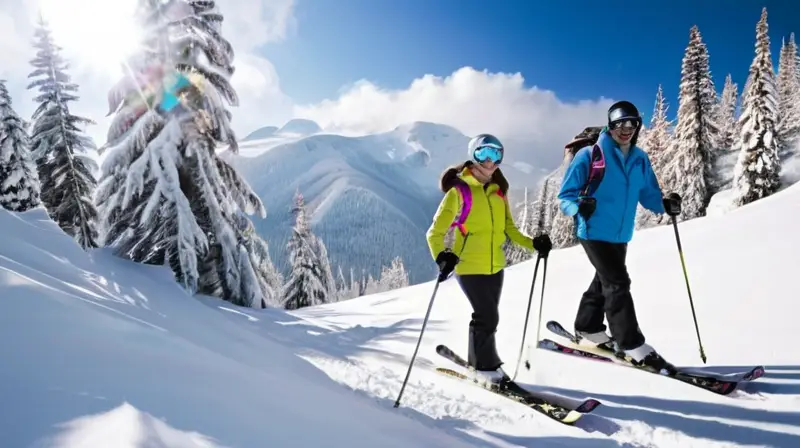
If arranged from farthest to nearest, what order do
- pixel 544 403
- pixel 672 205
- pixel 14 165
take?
1. pixel 14 165
2. pixel 672 205
3. pixel 544 403

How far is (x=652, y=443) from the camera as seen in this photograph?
350 centimetres

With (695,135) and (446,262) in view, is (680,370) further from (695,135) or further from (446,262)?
(695,135)

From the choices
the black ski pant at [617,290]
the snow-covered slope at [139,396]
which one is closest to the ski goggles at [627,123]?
the black ski pant at [617,290]

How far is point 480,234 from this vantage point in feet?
14.5

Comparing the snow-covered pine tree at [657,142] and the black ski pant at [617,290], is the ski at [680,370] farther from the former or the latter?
the snow-covered pine tree at [657,142]

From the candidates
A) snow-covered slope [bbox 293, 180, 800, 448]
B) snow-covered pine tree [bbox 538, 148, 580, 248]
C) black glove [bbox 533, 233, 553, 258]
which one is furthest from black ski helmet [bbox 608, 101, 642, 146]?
snow-covered pine tree [bbox 538, 148, 580, 248]

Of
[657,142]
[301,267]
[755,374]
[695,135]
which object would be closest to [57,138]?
[301,267]

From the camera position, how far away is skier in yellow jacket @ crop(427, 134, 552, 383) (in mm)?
4320

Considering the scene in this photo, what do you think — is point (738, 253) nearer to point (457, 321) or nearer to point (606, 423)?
point (457, 321)

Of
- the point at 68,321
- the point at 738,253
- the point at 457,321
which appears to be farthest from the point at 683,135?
the point at 68,321

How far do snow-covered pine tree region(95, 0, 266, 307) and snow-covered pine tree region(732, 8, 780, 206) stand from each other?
35.6 metres

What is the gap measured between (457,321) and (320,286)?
2310cm

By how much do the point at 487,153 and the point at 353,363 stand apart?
3375 millimetres

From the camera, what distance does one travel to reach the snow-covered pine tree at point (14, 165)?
20469 millimetres
